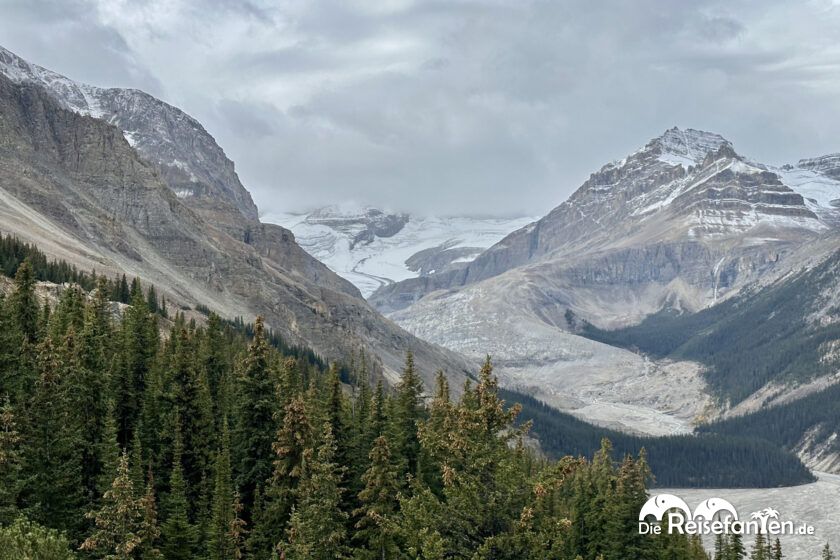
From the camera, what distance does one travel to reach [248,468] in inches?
2028

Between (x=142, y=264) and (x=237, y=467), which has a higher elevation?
(x=142, y=264)

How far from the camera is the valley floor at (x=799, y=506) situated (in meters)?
129

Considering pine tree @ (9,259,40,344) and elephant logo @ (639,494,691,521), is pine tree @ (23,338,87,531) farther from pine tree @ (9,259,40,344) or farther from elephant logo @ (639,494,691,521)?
elephant logo @ (639,494,691,521)

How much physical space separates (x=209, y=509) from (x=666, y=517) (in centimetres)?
3216

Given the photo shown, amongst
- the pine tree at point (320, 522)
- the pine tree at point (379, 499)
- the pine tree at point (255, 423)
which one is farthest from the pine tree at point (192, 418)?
the pine tree at point (379, 499)

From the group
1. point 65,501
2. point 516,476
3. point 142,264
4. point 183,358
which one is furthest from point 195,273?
point 516,476

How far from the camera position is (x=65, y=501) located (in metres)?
41.9

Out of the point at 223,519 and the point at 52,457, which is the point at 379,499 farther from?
the point at 52,457

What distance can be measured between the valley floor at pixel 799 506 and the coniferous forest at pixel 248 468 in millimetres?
76278

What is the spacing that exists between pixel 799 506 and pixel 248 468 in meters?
142

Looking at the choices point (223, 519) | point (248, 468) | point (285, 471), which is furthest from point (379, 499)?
point (248, 468)

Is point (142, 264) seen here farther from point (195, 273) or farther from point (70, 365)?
point (70, 365)

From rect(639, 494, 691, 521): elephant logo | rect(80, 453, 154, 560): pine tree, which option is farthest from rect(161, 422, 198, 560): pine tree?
rect(639, 494, 691, 521): elephant logo

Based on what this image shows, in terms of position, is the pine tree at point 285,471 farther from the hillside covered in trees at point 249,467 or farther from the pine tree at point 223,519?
the pine tree at point 223,519
